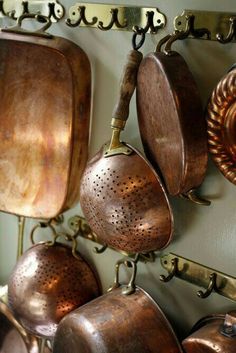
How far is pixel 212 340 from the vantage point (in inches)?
31.1

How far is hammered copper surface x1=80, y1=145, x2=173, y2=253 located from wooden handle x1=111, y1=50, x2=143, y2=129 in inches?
2.4

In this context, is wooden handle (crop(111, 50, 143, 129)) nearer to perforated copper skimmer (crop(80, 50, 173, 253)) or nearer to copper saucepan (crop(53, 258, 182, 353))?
perforated copper skimmer (crop(80, 50, 173, 253))

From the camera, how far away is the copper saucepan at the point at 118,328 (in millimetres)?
886

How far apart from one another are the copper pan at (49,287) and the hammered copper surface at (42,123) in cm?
9

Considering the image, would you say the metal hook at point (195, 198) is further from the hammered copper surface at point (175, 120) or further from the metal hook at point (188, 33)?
the metal hook at point (188, 33)

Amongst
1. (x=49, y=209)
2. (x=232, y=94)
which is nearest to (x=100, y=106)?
(x=49, y=209)

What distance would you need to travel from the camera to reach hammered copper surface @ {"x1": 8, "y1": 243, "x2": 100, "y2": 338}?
3.45 feet

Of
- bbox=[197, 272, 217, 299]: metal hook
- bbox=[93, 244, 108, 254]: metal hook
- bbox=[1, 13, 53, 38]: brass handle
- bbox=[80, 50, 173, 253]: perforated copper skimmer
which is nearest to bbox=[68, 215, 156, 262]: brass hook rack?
bbox=[93, 244, 108, 254]: metal hook

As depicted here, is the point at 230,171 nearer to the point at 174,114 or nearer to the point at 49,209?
the point at 174,114

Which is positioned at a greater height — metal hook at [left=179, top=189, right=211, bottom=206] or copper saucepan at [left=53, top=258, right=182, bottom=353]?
metal hook at [left=179, top=189, right=211, bottom=206]

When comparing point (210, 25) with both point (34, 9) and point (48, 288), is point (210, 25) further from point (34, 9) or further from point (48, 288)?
point (48, 288)

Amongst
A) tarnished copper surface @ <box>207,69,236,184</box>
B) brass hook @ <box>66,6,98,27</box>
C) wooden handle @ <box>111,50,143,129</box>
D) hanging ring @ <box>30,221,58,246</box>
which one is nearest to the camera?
tarnished copper surface @ <box>207,69,236,184</box>

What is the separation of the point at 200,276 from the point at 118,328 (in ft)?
0.53

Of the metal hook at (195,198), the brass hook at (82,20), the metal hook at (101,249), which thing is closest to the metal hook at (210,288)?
the metal hook at (195,198)
